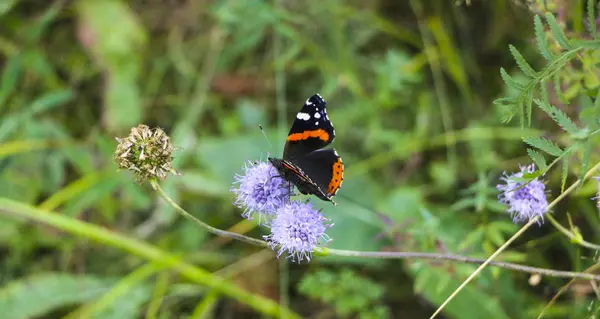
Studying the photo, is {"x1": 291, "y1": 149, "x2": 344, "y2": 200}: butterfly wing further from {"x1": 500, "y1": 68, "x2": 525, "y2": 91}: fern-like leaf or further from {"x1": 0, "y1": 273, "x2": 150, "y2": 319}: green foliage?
{"x1": 0, "y1": 273, "x2": 150, "y2": 319}: green foliage

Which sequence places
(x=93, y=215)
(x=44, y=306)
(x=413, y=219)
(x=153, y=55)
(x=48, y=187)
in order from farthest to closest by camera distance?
1. (x=153, y=55)
2. (x=93, y=215)
3. (x=48, y=187)
4. (x=44, y=306)
5. (x=413, y=219)

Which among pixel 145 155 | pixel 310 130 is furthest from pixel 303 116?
pixel 145 155

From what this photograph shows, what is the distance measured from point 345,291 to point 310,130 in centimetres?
97

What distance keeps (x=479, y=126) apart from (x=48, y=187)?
233 cm

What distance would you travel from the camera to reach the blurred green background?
3002 mm

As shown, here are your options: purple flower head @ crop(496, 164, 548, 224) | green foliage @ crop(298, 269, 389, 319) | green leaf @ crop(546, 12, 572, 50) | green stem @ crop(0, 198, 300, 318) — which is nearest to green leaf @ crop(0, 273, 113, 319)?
green stem @ crop(0, 198, 300, 318)

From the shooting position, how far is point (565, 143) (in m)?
2.79

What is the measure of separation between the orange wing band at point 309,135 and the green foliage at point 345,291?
0.84 metres

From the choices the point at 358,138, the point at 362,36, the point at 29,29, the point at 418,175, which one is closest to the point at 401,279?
the point at 418,175

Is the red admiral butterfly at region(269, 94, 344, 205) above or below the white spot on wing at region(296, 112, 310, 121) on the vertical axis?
below

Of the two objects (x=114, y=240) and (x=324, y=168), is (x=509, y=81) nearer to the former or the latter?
(x=324, y=168)

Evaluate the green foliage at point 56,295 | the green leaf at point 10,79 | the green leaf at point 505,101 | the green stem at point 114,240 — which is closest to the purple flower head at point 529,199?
the green leaf at point 505,101

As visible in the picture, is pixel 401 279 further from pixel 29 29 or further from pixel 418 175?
pixel 29 29

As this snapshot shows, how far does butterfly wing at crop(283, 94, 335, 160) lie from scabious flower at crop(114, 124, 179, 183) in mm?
423
